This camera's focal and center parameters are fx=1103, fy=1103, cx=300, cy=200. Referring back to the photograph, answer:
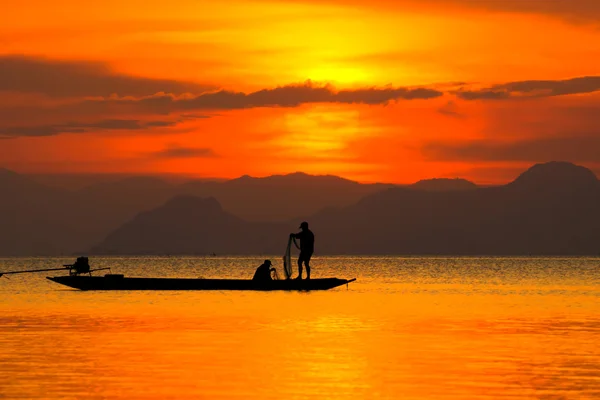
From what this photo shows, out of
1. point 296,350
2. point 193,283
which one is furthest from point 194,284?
point 296,350

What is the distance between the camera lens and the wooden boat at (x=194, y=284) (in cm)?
6419

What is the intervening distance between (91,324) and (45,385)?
17635mm

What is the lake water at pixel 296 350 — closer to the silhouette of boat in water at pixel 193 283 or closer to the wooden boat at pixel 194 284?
the wooden boat at pixel 194 284

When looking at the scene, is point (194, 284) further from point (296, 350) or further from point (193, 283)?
point (296, 350)

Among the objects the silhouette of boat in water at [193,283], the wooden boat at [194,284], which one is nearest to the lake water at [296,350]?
the wooden boat at [194,284]

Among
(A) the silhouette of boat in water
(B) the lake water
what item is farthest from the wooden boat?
(B) the lake water

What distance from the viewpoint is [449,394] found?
80.6 feet

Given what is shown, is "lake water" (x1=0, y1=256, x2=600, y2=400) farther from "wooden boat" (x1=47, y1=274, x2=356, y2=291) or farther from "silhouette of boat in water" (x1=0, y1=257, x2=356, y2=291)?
"silhouette of boat in water" (x1=0, y1=257, x2=356, y2=291)

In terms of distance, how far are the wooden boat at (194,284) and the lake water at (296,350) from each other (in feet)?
19.0

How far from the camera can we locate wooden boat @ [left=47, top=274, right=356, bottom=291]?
64188mm

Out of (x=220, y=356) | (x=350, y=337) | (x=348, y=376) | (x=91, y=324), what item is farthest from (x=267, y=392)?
(x=91, y=324)

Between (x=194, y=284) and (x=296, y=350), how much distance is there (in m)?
34.6

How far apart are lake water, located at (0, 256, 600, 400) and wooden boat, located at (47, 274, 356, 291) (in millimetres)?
5803

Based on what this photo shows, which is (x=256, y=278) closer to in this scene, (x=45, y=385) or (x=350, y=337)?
(x=350, y=337)
